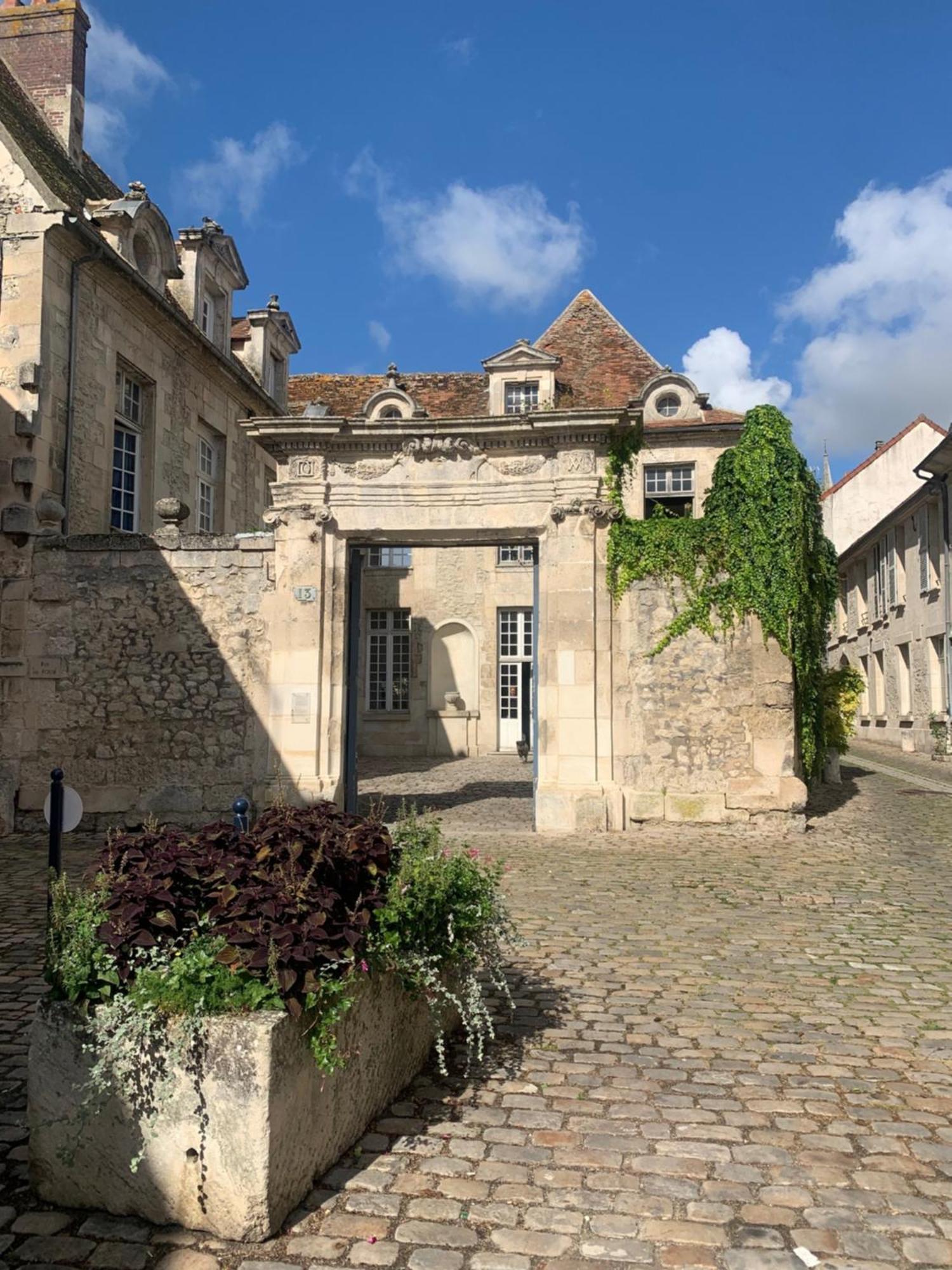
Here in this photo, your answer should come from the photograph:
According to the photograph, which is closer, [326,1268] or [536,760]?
[326,1268]

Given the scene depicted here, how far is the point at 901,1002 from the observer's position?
470 centimetres

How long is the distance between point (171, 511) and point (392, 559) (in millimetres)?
12673

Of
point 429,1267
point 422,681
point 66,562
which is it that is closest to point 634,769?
point 66,562

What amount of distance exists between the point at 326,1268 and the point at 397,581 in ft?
69.1

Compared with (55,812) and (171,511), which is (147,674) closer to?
(171,511)

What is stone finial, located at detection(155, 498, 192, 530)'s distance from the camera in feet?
35.5

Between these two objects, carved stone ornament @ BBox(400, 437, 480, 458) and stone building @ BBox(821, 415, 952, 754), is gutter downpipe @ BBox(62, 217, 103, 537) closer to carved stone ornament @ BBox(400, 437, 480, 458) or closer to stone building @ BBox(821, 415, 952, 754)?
carved stone ornament @ BBox(400, 437, 480, 458)

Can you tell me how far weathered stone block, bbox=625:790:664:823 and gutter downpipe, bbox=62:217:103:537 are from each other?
732 cm

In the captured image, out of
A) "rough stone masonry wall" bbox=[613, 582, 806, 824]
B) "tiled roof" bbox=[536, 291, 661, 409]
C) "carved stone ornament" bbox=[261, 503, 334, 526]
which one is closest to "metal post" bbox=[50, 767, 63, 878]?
"carved stone ornament" bbox=[261, 503, 334, 526]

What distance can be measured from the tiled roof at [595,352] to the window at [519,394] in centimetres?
101

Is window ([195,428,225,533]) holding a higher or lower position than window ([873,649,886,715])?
higher

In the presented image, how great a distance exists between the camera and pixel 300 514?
1079 cm

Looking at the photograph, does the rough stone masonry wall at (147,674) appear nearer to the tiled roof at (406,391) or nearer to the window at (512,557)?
the tiled roof at (406,391)

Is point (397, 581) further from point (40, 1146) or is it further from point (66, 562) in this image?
point (40, 1146)
